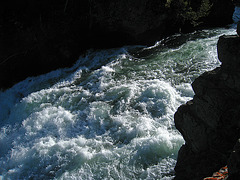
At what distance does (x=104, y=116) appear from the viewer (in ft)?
22.0

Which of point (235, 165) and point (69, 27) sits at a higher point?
point (69, 27)

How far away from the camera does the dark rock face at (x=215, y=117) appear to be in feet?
10.9

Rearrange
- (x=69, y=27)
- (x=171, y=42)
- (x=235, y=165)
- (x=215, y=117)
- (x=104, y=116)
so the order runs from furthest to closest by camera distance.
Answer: (x=171, y=42) < (x=69, y=27) < (x=104, y=116) < (x=215, y=117) < (x=235, y=165)

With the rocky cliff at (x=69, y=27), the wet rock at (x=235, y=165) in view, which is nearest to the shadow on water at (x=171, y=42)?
the rocky cliff at (x=69, y=27)

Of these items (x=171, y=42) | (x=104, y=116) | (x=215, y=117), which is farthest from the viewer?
(x=171, y=42)

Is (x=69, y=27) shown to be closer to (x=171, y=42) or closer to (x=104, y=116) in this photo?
(x=171, y=42)

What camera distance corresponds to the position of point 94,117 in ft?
22.1

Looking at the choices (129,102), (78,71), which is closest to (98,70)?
(78,71)

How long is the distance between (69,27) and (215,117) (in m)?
8.93

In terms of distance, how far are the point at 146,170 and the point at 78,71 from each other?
614 cm

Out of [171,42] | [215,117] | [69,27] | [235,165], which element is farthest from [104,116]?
[171,42]

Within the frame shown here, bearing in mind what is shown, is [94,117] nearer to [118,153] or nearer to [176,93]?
[118,153]

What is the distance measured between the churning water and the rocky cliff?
2.72 feet

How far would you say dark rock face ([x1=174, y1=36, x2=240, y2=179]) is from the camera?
3.33 meters
